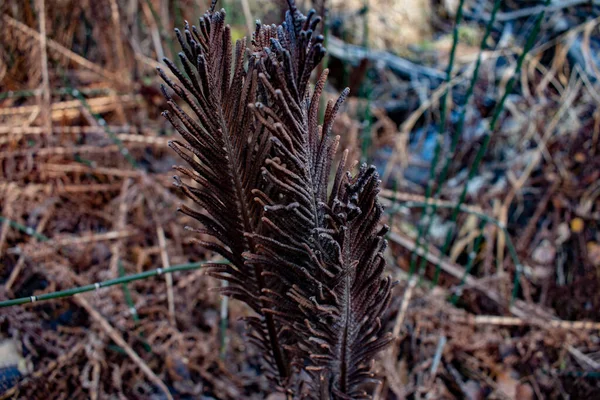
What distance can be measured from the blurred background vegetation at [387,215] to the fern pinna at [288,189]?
852 millimetres

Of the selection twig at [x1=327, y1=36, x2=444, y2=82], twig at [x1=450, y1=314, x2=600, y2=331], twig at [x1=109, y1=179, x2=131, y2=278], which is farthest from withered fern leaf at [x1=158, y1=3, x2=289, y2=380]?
twig at [x1=327, y1=36, x2=444, y2=82]

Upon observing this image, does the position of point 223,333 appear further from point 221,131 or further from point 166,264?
point 221,131

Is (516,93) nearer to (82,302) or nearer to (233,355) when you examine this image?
(233,355)

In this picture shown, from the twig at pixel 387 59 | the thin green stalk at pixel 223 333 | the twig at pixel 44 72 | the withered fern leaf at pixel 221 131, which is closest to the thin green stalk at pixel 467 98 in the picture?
the thin green stalk at pixel 223 333

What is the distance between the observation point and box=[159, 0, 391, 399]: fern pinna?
0.75m

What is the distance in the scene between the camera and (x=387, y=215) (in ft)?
8.40

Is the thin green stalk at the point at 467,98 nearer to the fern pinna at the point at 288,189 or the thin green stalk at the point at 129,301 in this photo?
the fern pinna at the point at 288,189

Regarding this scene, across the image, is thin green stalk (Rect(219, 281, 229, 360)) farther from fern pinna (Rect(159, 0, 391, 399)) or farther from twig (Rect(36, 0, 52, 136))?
twig (Rect(36, 0, 52, 136))

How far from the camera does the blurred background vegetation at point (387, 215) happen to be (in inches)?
68.2

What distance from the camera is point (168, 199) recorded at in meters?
2.29

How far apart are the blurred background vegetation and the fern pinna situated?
33.5 inches

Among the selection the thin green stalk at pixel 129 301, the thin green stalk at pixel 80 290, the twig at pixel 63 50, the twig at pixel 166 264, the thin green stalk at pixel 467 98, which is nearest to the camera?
the thin green stalk at pixel 80 290

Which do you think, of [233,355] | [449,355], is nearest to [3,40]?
[233,355]

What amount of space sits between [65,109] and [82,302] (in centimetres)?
130
